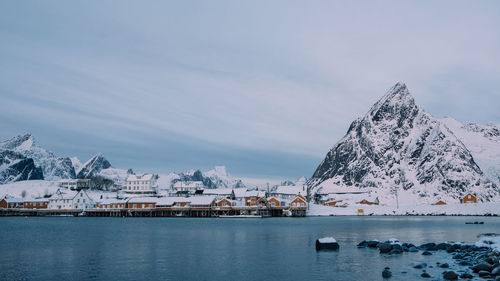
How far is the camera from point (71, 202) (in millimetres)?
175000

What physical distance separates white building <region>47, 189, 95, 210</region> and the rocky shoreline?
152 m

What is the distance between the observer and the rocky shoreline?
2897 centimetres

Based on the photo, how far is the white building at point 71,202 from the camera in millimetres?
174875

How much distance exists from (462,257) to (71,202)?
16687cm

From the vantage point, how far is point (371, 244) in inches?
1848

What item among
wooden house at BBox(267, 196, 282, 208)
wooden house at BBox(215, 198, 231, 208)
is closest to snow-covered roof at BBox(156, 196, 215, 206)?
wooden house at BBox(215, 198, 231, 208)

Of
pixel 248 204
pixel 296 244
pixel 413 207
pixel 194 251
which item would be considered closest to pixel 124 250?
pixel 194 251

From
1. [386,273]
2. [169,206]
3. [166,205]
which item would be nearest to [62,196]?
[166,205]

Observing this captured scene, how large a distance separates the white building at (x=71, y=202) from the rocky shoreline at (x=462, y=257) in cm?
15207

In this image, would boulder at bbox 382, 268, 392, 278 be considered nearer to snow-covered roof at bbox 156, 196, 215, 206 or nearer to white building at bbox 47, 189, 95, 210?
snow-covered roof at bbox 156, 196, 215, 206

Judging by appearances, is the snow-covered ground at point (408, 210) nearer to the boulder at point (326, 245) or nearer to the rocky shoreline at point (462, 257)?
the rocky shoreline at point (462, 257)

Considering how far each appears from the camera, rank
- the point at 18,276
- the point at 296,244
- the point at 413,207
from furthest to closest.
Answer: the point at 413,207 < the point at 296,244 < the point at 18,276

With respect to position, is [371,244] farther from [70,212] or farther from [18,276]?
[70,212]

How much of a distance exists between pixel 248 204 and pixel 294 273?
415 ft
